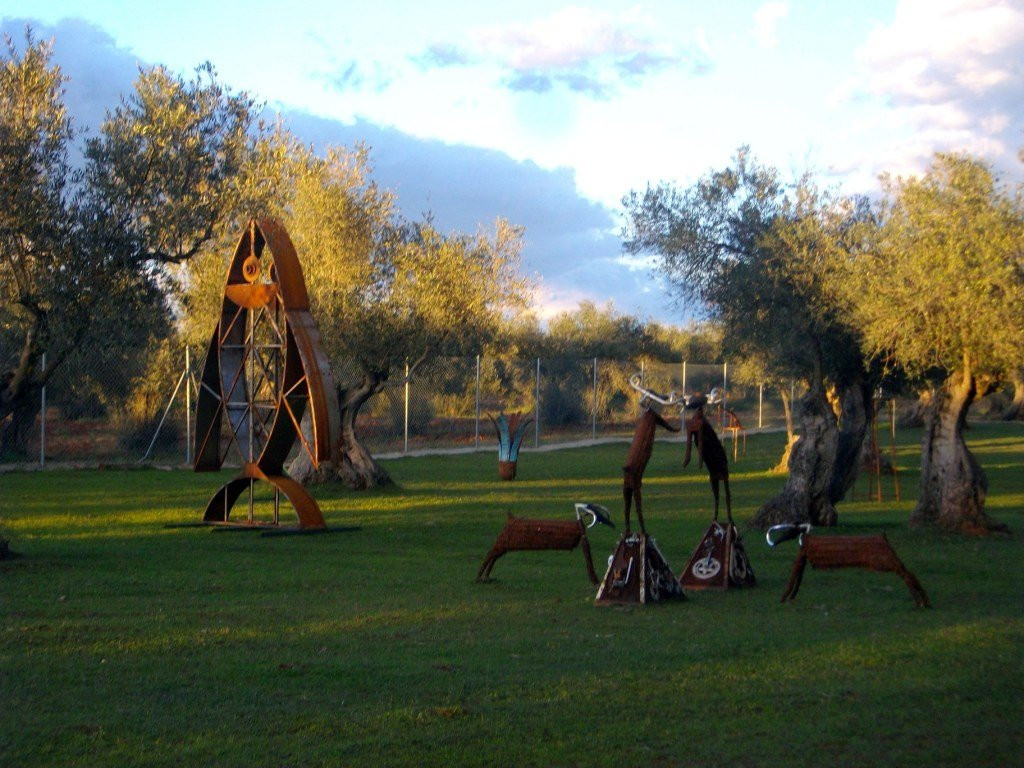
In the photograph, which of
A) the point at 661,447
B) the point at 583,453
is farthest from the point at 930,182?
the point at 661,447

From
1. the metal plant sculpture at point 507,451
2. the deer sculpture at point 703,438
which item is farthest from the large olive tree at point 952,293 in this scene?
the metal plant sculpture at point 507,451

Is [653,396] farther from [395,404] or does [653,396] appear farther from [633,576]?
[395,404]

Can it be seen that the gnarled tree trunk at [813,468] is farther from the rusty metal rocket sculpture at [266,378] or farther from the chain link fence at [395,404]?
the chain link fence at [395,404]

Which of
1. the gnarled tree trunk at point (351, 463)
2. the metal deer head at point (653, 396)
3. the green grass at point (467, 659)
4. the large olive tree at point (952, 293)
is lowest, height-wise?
the green grass at point (467, 659)

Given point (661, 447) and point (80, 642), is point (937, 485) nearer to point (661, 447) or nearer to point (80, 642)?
point (80, 642)

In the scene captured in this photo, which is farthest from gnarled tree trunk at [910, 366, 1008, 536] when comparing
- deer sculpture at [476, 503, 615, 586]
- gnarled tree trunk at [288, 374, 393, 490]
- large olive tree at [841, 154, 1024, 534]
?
gnarled tree trunk at [288, 374, 393, 490]

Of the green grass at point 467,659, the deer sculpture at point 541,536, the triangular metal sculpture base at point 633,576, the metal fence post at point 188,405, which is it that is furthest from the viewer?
the metal fence post at point 188,405

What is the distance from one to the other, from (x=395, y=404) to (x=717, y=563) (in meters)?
22.2

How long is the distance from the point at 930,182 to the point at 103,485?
49.8 ft

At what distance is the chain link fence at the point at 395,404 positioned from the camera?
25500mm

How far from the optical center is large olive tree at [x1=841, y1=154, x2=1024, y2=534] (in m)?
14.1

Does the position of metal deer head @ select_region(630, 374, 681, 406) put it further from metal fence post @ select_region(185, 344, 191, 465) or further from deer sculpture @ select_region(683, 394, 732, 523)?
metal fence post @ select_region(185, 344, 191, 465)

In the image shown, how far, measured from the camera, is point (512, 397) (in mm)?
38906

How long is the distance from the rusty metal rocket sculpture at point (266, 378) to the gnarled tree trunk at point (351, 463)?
4.56 meters
